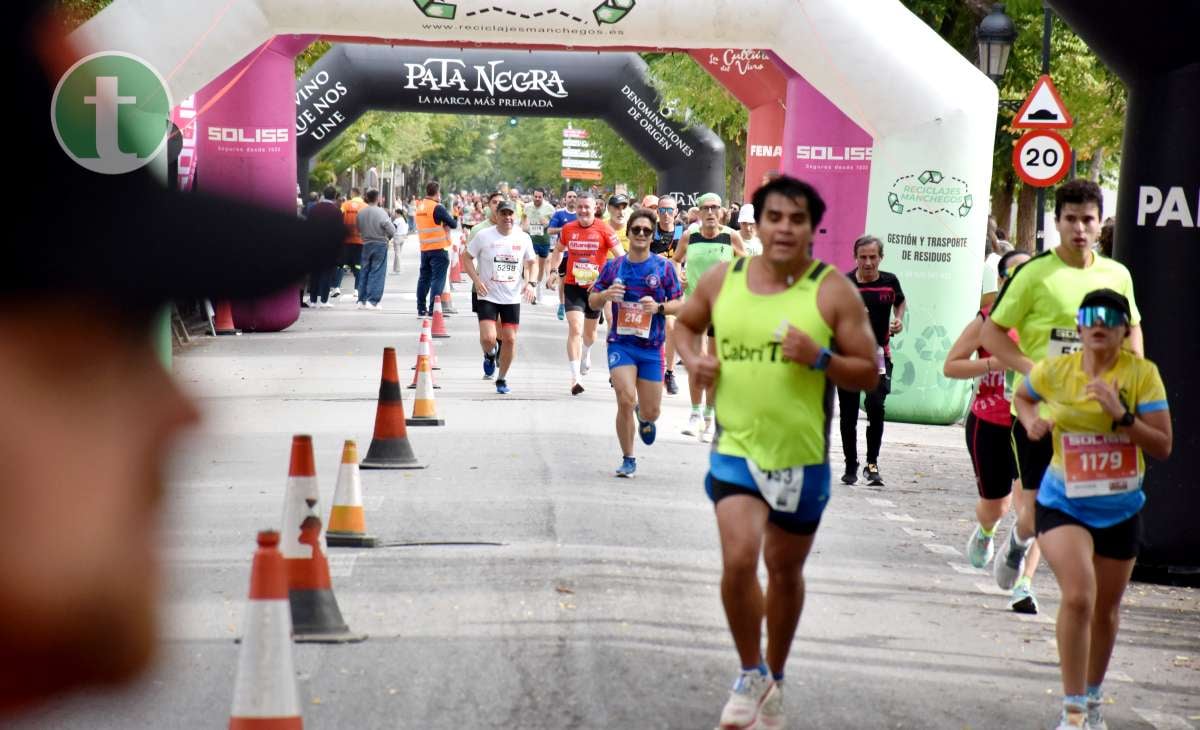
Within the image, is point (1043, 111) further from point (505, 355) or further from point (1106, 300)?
point (1106, 300)

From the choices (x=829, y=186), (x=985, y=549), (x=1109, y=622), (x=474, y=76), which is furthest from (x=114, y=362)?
(x=474, y=76)

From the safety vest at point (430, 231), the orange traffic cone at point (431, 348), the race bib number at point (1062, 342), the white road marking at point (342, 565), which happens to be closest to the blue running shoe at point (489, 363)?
the orange traffic cone at point (431, 348)

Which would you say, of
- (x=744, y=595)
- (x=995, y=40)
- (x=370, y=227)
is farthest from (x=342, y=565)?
(x=995, y=40)

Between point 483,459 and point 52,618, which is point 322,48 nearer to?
point 483,459

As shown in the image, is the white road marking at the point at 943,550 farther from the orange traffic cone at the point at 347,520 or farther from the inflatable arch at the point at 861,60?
the inflatable arch at the point at 861,60

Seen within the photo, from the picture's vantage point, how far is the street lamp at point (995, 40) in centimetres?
2019

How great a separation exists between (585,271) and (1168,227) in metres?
9.25

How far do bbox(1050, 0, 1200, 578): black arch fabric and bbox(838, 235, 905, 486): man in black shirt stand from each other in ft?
10.2

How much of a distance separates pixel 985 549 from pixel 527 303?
85.3 feet

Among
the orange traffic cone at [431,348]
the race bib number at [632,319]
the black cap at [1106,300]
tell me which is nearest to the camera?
the black cap at [1106,300]

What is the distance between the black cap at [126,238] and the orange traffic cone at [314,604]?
216 inches

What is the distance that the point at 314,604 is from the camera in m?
6.80

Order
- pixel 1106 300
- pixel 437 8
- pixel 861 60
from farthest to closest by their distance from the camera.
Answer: pixel 437 8 → pixel 861 60 → pixel 1106 300

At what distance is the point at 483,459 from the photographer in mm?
12602
